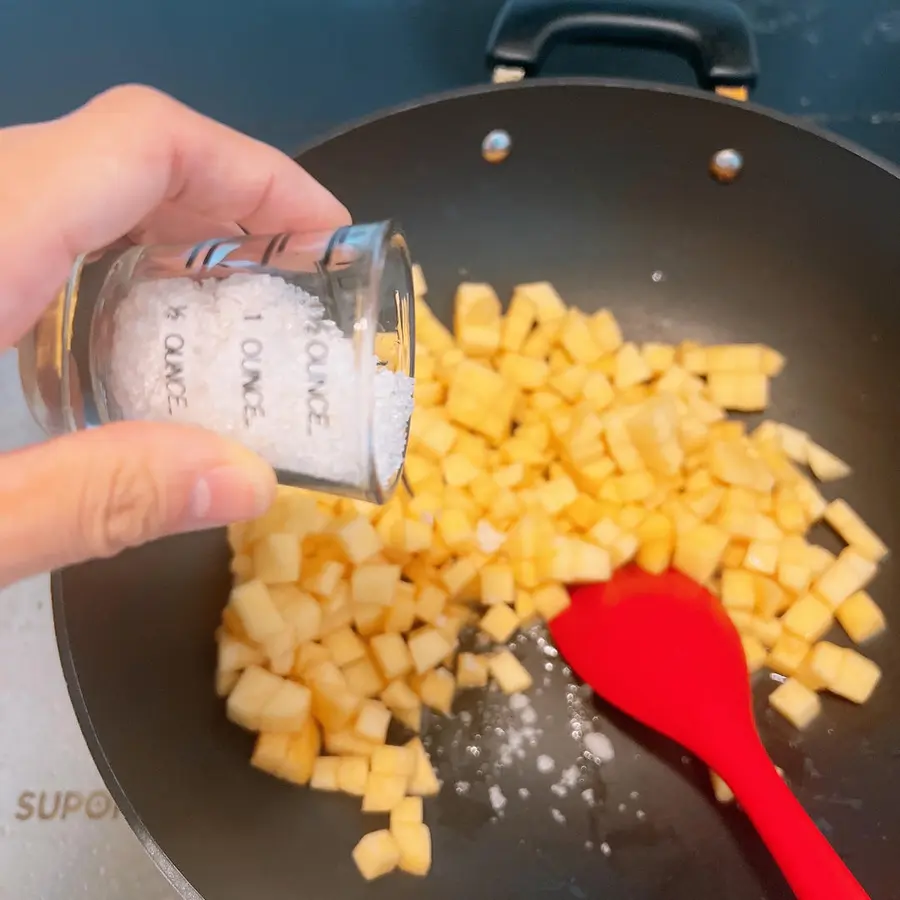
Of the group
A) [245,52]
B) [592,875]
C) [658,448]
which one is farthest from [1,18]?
[592,875]

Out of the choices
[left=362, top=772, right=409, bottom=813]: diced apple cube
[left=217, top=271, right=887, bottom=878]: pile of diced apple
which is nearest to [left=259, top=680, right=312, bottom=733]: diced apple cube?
[left=217, top=271, right=887, bottom=878]: pile of diced apple

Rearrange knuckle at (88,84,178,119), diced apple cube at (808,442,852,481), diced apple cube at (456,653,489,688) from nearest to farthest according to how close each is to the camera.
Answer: knuckle at (88,84,178,119)
diced apple cube at (456,653,489,688)
diced apple cube at (808,442,852,481)

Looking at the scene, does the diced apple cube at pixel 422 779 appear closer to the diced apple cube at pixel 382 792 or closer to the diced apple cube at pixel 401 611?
the diced apple cube at pixel 382 792

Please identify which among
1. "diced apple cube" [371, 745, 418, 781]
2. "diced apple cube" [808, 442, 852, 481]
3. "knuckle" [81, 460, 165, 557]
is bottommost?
"diced apple cube" [371, 745, 418, 781]

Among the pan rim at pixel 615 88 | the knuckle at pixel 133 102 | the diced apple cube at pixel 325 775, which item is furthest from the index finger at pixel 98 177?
the diced apple cube at pixel 325 775

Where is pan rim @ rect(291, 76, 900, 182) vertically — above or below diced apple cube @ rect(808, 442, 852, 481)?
above

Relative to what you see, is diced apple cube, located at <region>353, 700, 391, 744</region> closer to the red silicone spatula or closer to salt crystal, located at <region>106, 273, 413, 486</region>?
the red silicone spatula
